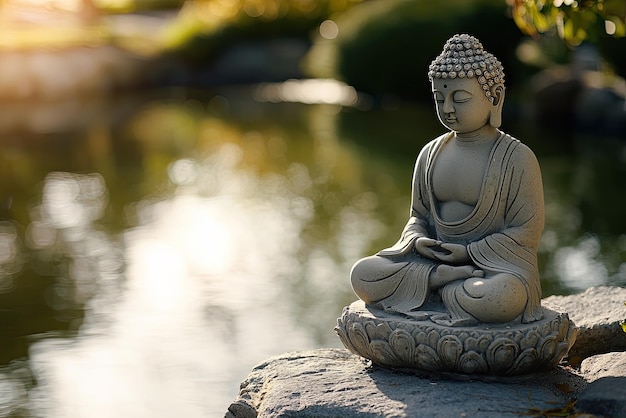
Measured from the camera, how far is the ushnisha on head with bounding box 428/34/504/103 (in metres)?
4.86

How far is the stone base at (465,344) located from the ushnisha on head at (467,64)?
3.54ft

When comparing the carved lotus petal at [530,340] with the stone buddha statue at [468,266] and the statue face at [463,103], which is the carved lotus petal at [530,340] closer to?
the stone buddha statue at [468,266]

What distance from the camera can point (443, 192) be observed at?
→ 5074mm

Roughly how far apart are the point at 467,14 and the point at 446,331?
14.7 metres

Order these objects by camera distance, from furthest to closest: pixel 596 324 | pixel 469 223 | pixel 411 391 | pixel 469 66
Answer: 1. pixel 596 324
2. pixel 469 223
3. pixel 469 66
4. pixel 411 391

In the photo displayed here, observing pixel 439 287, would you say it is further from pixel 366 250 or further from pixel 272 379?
pixel 366 250

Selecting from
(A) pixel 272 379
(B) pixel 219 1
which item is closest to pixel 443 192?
(A) pixel 272 379

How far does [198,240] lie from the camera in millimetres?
9859

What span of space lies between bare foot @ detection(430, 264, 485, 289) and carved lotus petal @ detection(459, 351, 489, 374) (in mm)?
391

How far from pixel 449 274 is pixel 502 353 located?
1.48ft

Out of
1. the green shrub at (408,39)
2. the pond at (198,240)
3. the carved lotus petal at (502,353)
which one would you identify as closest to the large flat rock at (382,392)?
the carved lotus petal at (502,353)

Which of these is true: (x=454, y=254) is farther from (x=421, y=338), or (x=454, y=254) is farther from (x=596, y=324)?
(x=596, y=324)

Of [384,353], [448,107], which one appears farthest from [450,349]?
[448,107]

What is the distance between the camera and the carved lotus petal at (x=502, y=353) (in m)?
4.61
